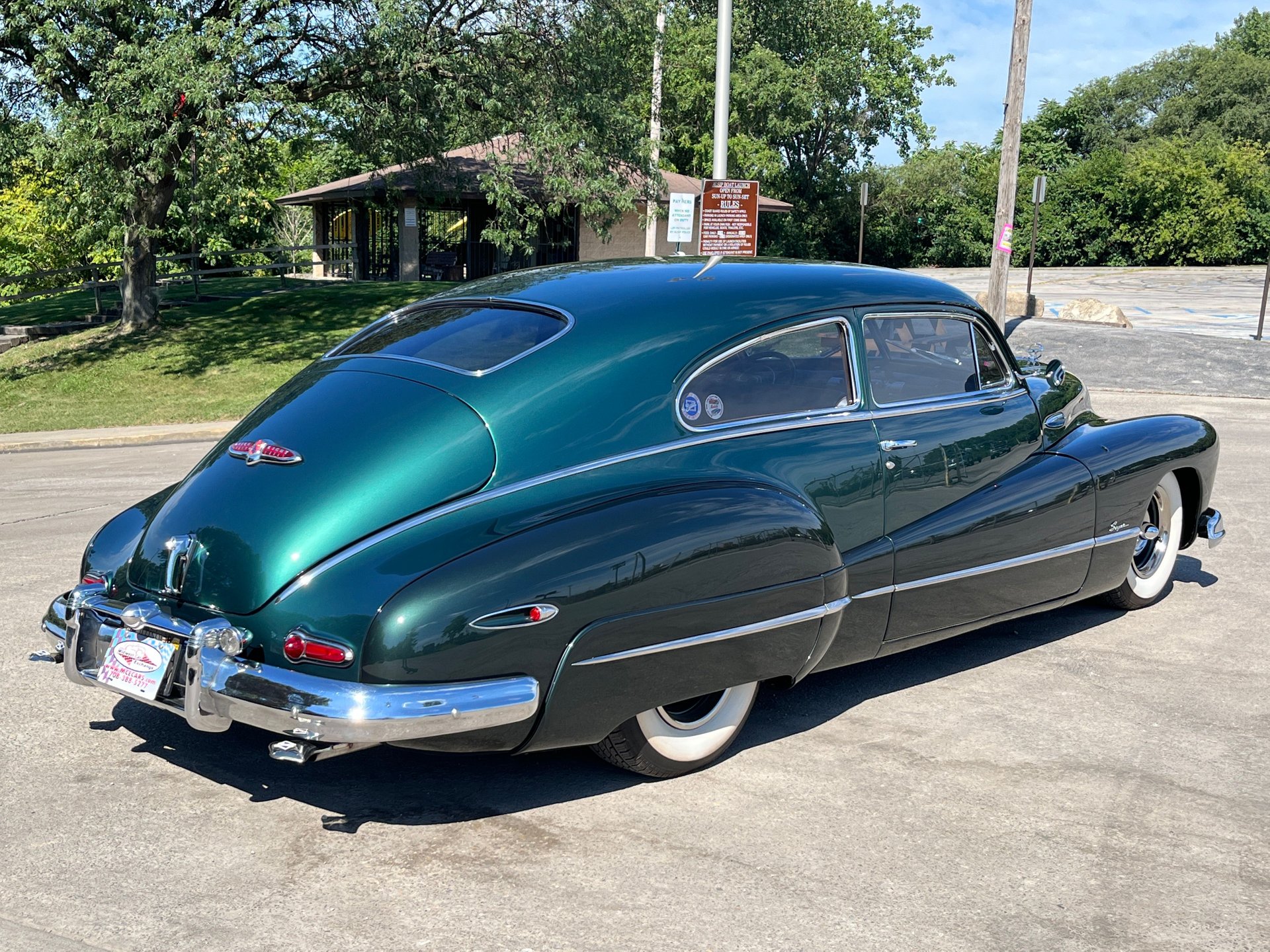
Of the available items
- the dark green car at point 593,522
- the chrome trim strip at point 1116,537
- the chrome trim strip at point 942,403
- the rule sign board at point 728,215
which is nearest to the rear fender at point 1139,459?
the chrome trim strip at point 1116,537

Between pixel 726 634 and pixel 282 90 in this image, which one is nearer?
pixel 726 634

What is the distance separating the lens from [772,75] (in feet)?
150

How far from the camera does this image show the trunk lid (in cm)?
378

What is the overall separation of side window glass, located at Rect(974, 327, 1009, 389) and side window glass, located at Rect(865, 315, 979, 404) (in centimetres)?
3

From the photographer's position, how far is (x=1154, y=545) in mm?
6320

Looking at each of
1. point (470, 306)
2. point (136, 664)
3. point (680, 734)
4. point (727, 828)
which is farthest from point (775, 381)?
point (136, 664)

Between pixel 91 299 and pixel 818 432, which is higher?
pixel 818 432

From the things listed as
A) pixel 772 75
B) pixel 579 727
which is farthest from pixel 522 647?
pixel 772 75

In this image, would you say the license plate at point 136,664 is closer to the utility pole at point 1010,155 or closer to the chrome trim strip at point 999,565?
the chrome trim strip at point 999,565

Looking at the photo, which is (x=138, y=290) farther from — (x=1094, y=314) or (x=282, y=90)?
(x=1094, y=314)

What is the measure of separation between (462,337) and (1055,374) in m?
3.03

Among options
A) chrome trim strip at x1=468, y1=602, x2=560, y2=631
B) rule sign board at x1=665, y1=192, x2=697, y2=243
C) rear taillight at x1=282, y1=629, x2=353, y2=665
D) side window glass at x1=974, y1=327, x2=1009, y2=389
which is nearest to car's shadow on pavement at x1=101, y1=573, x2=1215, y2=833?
rear taillight at x1=282, y1=629, x2=353, y2=665

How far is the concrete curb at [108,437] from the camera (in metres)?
13.9

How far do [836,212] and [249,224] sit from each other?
873 inches
